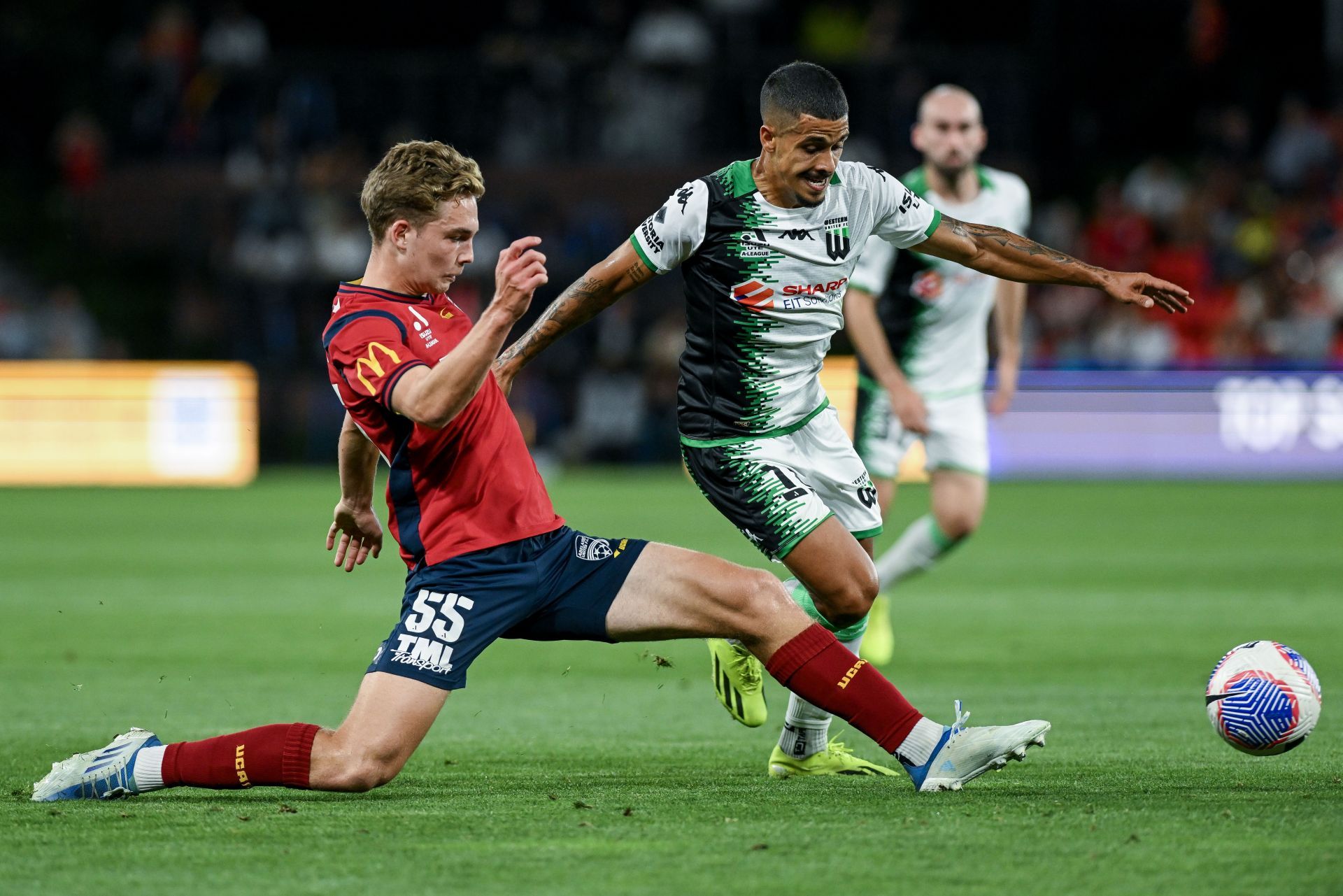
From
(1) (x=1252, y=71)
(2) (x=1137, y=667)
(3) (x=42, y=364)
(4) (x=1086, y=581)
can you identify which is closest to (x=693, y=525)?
(4) (x=1086, y=581)

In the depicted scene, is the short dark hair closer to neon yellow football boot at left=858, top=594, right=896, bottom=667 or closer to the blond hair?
the blond hair

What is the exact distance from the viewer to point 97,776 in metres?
5.31

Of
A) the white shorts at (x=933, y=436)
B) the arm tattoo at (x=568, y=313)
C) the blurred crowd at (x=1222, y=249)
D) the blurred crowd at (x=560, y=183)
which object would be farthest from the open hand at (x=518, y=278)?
the blurred crowd at (x=560, y=183)

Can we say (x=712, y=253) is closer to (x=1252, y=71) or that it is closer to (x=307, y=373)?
(x=307, y=373)

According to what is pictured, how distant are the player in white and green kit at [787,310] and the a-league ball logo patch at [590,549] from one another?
569 mm

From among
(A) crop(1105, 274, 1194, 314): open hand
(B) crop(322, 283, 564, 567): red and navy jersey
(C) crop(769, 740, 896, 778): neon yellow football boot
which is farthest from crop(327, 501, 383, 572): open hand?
(A) crop(1105, 274, 1194, 314): open hand

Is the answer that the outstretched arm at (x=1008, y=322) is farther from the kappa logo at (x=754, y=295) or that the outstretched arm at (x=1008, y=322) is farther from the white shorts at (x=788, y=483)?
the kappa logo at (x=754, y=295)

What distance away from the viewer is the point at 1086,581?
1173 cm

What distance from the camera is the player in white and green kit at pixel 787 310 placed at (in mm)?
5672

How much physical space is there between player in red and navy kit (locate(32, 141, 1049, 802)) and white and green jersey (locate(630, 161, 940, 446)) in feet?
2.31

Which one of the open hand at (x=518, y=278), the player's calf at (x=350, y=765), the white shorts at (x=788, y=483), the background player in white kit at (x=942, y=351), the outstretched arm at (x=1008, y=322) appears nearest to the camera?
the open hand at (x=518, y=278)

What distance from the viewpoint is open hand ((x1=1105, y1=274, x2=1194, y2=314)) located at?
18.7ft

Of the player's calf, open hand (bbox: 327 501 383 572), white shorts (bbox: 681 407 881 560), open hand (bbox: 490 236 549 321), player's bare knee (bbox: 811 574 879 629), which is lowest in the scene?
the player's calf

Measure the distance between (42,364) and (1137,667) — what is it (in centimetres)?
1505
